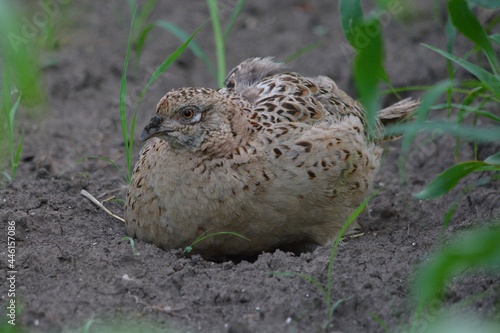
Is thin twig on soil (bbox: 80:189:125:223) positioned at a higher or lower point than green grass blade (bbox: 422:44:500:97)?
lower

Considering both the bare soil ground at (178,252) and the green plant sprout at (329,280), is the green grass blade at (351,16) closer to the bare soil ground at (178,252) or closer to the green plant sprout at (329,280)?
the green plant sprout at (329,280)

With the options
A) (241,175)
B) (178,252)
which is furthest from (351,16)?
(178,252)

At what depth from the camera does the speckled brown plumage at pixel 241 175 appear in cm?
436

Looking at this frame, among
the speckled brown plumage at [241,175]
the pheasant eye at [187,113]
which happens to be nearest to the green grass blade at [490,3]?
the speckled brown plumage at [241,175]

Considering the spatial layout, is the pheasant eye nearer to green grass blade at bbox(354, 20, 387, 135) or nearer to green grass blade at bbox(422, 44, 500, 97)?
green grass blade at bbox(422, 44, 500, 97)

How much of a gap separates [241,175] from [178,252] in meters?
0.54

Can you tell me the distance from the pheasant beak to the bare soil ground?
603 millimetres

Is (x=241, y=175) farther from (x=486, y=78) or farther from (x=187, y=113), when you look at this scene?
(x=486, y=78)

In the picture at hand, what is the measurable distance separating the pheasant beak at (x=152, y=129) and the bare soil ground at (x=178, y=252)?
23.7 inches

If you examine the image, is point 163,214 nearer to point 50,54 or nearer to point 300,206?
point 300,206

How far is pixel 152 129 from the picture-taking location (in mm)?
4324

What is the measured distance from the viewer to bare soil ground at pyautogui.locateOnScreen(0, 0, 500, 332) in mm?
3635

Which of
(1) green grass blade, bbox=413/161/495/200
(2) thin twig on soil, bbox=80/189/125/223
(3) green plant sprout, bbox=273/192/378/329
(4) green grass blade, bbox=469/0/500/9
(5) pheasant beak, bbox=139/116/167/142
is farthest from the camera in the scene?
(2) thin twig on soil, bbox=80/189/125/223

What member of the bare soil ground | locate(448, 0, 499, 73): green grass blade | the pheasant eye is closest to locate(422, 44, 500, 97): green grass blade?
locate(448, 0, 499, 73): green grass blade
